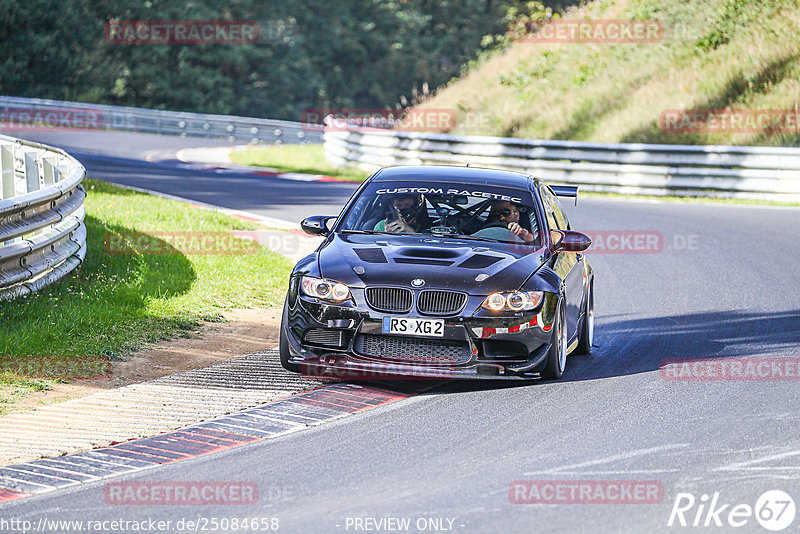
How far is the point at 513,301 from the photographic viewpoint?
8.34 m

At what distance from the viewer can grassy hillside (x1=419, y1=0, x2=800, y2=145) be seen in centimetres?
3014

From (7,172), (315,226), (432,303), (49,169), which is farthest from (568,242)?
(49,169)

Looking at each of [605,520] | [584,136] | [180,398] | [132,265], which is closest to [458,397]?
[180,398]

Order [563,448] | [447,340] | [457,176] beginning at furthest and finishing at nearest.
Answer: [457,176], [447,340], [563,448]

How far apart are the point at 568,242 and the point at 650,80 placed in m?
25.0

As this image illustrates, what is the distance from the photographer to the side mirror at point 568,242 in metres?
9.41

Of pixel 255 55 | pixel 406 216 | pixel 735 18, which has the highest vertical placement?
pixel 735 18

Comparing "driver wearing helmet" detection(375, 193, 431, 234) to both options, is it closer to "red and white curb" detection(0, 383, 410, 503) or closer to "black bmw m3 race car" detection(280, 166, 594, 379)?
"black bmw m3 race car" detection(280, 166, 594, 379)

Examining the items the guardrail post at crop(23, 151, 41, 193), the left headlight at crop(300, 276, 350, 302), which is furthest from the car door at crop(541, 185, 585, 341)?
the guardrail post at crop(23, 151, 41, 193)

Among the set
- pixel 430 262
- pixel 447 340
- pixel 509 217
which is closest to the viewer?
pixel 447 340

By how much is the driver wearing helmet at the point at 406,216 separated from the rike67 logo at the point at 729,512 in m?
4.09

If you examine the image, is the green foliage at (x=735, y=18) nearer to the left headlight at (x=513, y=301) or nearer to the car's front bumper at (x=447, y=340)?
the left headlight at (x=513, y=301)

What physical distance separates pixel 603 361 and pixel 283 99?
58.3m

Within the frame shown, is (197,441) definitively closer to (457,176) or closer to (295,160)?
(457,176)
